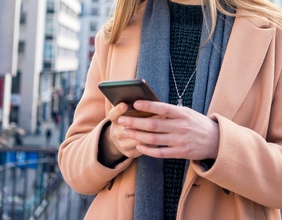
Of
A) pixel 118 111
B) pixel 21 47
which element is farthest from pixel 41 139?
pixel 118 111

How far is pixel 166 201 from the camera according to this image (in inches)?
52.1

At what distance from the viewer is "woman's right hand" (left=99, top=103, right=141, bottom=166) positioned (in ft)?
3.77

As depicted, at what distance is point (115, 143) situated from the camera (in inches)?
49.8

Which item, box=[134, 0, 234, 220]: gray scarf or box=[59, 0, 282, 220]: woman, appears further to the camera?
box=[134, 0, 234, 220]: gray scarf

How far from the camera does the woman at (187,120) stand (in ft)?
3.80

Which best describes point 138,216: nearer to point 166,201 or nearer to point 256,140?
point 166,201

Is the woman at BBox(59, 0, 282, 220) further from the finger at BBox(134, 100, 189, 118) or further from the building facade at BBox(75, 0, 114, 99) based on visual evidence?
the building facade at BBox(75, 0, 114, 99)

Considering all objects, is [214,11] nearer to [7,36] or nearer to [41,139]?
[7,36]

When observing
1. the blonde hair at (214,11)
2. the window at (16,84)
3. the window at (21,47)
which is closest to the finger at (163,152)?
the blonde hair at (214,11)

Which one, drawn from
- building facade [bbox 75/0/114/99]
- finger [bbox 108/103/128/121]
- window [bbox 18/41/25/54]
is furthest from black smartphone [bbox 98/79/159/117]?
window [bbox 18/41/25/54]

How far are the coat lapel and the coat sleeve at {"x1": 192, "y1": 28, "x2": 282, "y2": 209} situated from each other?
83 millimetres

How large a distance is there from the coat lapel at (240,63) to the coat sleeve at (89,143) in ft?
0.97

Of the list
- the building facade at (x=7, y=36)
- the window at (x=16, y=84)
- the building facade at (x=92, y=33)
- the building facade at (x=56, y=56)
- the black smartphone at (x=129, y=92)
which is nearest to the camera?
the black smartphone at (x=129, y=92)

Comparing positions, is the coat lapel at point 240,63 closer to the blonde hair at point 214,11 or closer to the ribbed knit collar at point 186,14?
the blonde hair at point 214,11
